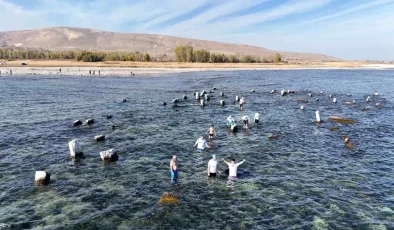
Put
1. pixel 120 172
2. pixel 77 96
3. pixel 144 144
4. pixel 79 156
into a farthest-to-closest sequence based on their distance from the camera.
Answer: pixel 77 96 → pixel 144 144 → pixel 79 156 → pixel 120 172

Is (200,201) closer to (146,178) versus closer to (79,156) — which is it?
(146,178)

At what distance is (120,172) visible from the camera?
24.8 metres

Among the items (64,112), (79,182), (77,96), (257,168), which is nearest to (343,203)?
(257,168)

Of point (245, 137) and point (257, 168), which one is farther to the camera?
point (245, 137)

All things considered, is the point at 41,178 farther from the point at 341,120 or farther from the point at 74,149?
the point at 341,120

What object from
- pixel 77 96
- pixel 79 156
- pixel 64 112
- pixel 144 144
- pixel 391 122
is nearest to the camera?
pixel 79 156

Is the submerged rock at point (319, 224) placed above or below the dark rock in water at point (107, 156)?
below

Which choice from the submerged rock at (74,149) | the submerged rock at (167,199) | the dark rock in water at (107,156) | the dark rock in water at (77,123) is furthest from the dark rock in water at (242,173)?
the dark rock in water at (77,123)

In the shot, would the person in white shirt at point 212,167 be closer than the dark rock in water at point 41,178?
No

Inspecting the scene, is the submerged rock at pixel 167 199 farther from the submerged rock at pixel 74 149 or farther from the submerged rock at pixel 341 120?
the submerged rock at pixel 341 120

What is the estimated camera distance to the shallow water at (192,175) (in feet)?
59.7

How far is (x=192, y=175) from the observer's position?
80.4ft

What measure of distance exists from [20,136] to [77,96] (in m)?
32.4

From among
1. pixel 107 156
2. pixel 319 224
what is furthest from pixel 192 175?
pixel 319 224
